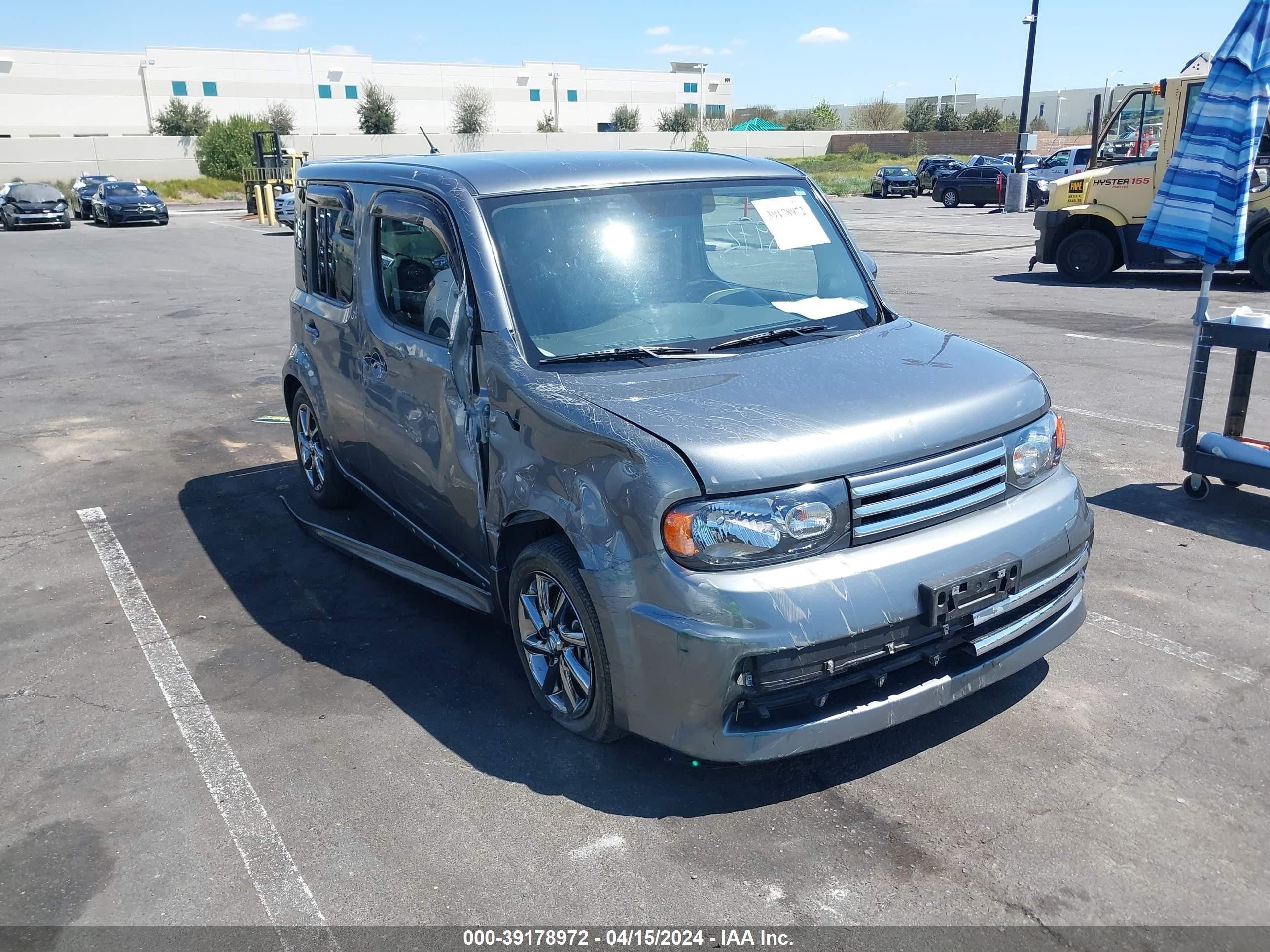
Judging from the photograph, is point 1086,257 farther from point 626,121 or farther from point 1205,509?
point 626,121

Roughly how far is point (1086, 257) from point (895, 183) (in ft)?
98.8

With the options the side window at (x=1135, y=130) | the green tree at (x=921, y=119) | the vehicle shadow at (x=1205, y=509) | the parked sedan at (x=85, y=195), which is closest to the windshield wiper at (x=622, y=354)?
the vehicle shadow at (x=1205, y=509)

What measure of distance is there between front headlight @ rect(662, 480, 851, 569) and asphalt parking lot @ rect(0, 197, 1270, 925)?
884 mm

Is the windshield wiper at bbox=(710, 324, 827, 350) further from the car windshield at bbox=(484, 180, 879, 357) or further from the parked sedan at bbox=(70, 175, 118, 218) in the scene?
the parked sedan at bbox=(70, 175, 118, 218)

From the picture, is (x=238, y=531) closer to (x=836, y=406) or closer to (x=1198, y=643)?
(x=836, y=406)

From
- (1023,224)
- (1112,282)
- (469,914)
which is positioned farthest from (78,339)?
(1023,224)

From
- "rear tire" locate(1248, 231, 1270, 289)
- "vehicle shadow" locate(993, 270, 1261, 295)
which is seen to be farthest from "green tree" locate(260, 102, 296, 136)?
"rear tire" locate(1248, 231, 1270, 289)

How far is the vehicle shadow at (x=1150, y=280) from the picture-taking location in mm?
15055

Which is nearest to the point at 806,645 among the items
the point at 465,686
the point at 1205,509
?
the point at 465,686

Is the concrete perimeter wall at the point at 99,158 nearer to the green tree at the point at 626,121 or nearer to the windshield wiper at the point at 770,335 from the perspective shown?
the green tree at the point at 626,121

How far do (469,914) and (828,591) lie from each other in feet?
4.55

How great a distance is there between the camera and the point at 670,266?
4207mm

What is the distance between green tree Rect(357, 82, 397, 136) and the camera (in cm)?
8219

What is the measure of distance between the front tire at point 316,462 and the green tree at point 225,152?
6222cm
